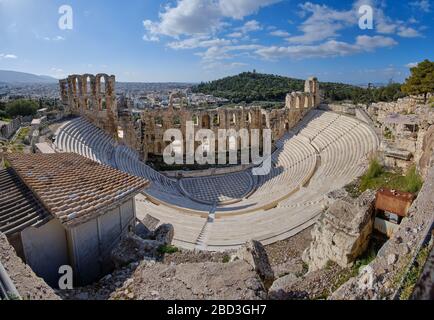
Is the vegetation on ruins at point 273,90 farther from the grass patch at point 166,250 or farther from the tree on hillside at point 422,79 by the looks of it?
the grass patch at point 166,250

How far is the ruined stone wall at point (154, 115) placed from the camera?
22.9 metres

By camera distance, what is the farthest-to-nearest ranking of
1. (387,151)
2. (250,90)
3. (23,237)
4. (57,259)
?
(250,90) → (387,151) → (57,259) → (23,237)

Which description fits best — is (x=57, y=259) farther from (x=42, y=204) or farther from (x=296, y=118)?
(x=296, y=118)

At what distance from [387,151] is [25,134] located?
62.7 ft

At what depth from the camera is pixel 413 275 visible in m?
3.61

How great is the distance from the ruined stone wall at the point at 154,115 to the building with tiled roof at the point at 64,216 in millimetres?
17226

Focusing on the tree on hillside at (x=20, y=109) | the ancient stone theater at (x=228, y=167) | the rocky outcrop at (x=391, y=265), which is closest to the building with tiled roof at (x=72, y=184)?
the ancient stone theater at (x=228, y=167)

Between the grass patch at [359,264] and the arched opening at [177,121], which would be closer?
the grass patch at [359,264]

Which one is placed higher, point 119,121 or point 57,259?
point 119,121

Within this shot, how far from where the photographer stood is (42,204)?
5.57 meters

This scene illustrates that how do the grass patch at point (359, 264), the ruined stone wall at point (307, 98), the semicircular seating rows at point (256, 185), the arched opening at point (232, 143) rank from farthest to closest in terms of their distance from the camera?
the ruined stone wall at point (307, 98) < the arched opening at point (232, 143) < the semicircular seating rows at point (256, 185) < the grass patch at point (359, 264)

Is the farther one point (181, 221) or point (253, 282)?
point (181, 221)
